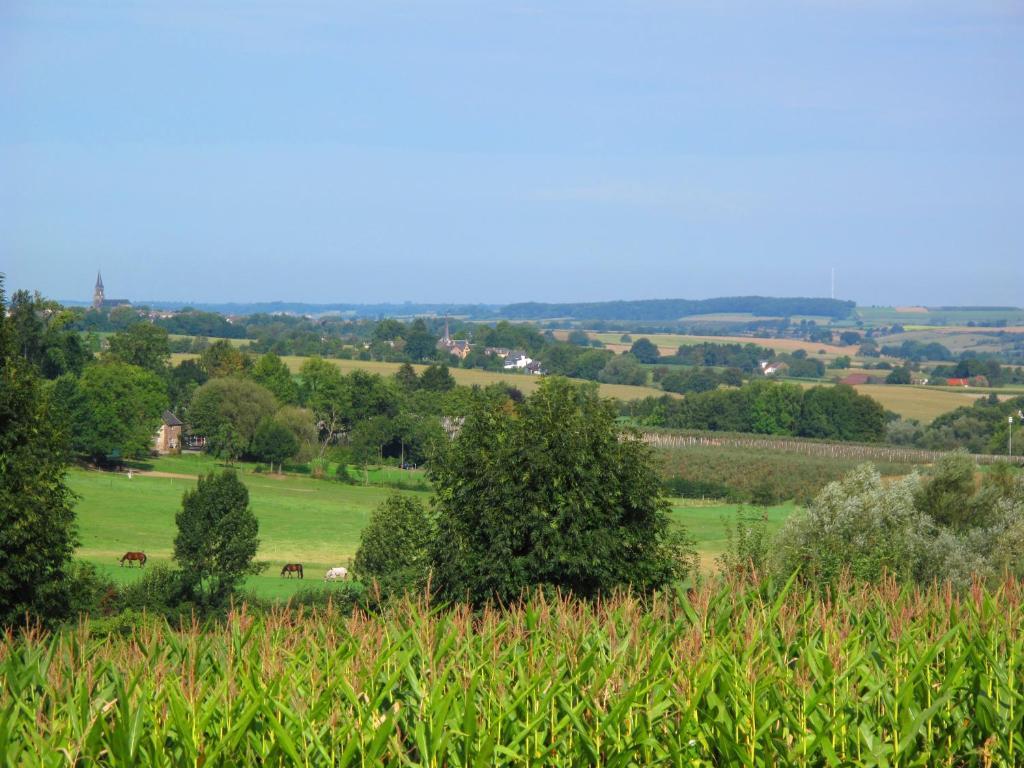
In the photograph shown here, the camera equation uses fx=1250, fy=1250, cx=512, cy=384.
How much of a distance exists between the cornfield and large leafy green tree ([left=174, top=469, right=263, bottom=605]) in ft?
121

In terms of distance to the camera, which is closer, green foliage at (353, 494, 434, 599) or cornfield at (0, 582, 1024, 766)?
cornfield at (0, 582, 1024, 766)

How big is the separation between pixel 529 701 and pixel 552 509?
17.6m

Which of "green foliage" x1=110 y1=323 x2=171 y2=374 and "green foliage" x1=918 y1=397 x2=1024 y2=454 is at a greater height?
"green foliage" x1=110 y1=323 x2=171 y2=374

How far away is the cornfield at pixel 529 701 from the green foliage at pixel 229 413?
97.4m

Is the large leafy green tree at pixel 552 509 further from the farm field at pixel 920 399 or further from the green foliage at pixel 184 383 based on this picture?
the farm field at pixel 920 399

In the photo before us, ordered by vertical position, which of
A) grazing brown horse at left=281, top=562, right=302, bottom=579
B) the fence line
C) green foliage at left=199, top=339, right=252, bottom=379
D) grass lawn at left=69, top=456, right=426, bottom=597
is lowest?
grass lawn at left=69, top=456, right=426, bottom=597

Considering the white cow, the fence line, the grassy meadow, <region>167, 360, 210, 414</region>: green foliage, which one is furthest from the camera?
the grassy meadow

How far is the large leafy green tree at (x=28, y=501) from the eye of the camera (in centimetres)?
2589

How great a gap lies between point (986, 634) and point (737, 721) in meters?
3.52

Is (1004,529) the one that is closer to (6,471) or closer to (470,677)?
(6,471)

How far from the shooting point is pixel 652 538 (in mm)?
27062

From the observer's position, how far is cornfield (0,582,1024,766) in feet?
25.0

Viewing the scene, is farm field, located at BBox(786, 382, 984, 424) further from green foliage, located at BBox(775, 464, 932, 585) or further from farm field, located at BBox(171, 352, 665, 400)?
green foliage, located at BBox(775, 464, 932, 585)

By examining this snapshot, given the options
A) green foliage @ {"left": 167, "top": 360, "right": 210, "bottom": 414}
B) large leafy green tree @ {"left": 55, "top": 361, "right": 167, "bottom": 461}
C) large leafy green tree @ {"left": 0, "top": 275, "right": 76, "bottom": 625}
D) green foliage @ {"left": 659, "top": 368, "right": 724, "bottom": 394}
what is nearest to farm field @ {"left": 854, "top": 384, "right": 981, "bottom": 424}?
green foliage @ {"left": 659, "top": 368, "right": 724, "bottom": 394}
